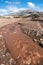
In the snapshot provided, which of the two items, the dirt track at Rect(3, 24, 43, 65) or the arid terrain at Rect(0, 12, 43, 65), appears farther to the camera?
the dirt track at Rect(3, 24, 43, 65)

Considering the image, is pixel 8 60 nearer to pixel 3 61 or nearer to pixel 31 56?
pixel 3 61

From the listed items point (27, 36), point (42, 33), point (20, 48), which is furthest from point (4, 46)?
point (42, 33)

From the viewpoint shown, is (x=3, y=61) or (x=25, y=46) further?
(x=25, y=46)

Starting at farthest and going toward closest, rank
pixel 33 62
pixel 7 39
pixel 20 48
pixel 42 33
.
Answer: pixel 42 33
pixel 7 39
pixel 20 48
pixel 33 62

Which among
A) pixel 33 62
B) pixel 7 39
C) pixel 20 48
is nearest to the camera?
pixel 33 62

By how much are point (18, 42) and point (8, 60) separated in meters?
3.91

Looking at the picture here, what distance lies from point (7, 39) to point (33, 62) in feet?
17.9

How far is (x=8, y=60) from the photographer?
973 centimetres

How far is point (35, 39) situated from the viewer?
13.9m

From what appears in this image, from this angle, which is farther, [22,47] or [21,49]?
[22,47]

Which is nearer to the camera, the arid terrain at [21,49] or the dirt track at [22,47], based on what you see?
the arid terrain at [21,49]

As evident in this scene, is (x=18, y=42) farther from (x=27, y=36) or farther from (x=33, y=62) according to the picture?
(x=33, y=62)

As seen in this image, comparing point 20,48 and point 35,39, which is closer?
point 20,48

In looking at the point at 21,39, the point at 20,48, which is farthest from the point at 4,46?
the point at 21,39
